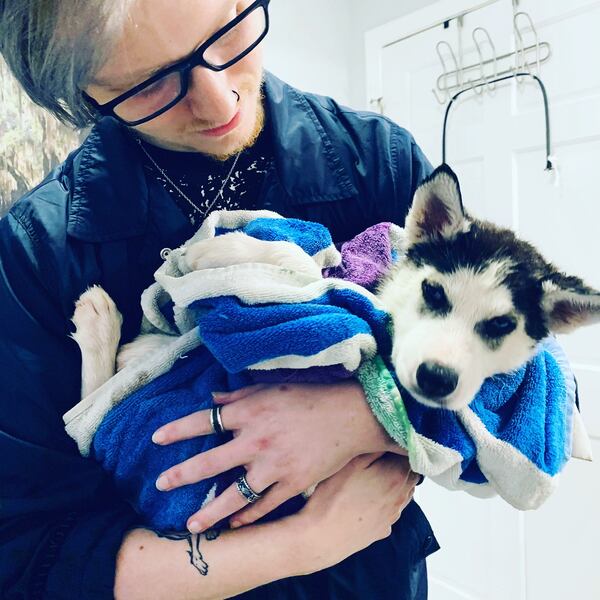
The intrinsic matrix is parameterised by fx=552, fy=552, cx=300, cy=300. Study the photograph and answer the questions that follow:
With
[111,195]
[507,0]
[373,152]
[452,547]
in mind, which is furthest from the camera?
[452,547]

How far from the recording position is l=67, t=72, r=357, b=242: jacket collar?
3.10 feet

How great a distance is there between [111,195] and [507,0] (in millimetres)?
2082

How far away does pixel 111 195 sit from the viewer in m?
0.96

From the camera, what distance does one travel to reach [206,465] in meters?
0.80

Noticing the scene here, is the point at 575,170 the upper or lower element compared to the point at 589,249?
upper

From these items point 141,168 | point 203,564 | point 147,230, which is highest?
point 141,168

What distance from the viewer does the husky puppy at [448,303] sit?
2.62 ft

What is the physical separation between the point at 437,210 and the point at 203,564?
670 millimetres

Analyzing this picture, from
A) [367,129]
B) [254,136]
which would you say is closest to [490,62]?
[367,129]

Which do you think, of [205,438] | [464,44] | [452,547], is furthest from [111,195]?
[452,547]

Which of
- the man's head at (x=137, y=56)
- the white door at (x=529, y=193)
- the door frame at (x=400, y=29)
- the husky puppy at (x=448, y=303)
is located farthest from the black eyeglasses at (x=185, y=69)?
the door frame at (x=400, y=29)

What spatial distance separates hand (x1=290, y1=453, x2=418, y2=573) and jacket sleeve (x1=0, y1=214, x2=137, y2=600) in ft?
0.95

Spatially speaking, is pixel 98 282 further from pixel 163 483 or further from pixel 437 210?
pixel 437 210

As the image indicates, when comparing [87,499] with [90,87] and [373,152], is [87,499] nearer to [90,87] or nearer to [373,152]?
[90,87]
